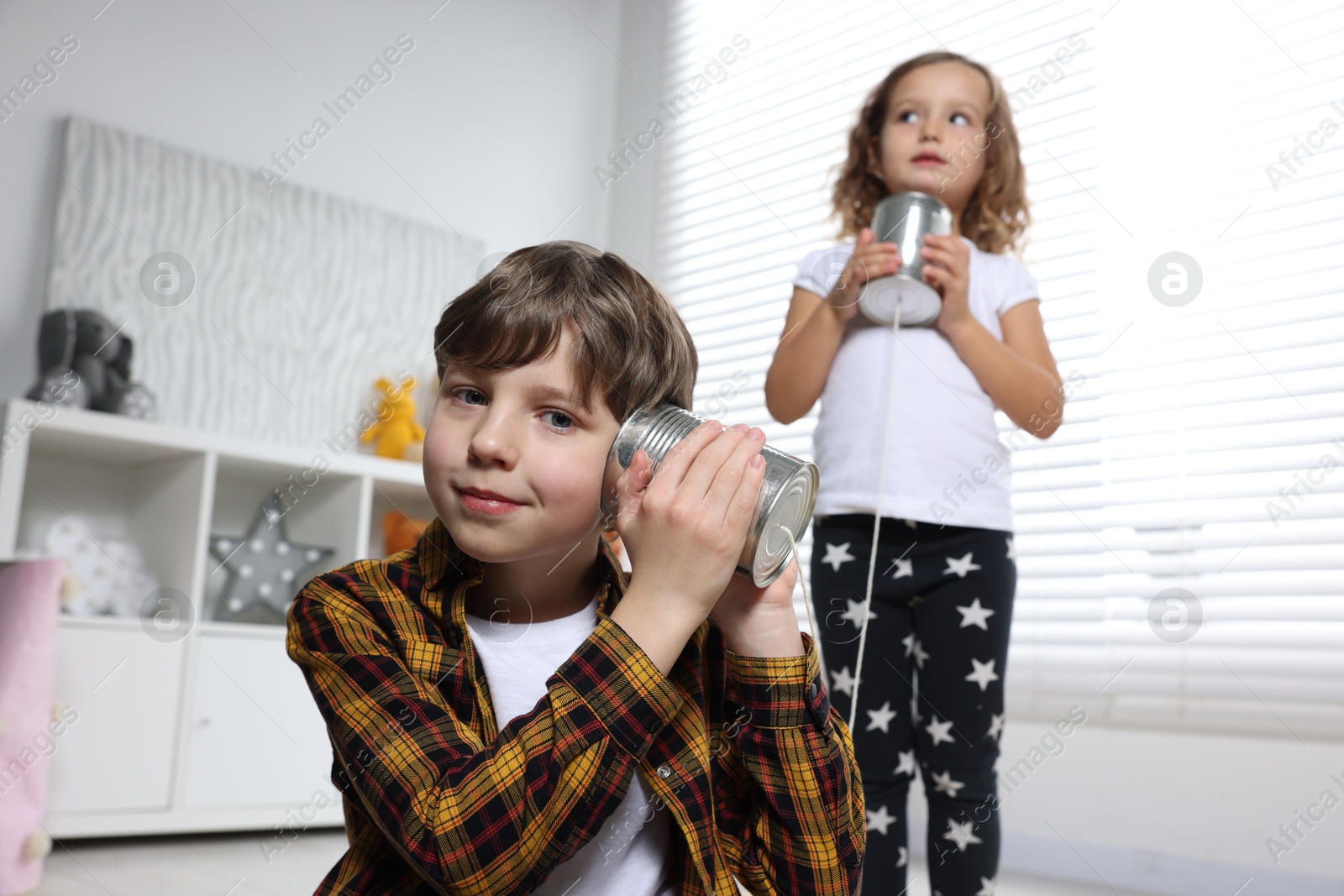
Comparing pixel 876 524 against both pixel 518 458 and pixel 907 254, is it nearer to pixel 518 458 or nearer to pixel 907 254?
pixel 907 254

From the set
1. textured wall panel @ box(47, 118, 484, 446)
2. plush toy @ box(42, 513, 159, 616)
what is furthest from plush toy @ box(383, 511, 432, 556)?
plush toy @ box(42, 513, 159, 616)

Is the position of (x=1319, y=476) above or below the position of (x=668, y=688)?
above

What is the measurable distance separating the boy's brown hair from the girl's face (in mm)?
744

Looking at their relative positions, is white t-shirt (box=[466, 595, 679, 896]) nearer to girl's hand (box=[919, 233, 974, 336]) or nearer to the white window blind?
girl's hand (box=[919, 233, 974, 336])

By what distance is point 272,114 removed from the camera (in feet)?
9.50

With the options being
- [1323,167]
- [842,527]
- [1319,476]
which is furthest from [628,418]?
[1323,167]

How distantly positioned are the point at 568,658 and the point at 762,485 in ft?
0.61

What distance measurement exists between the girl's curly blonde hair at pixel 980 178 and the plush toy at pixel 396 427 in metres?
1.58

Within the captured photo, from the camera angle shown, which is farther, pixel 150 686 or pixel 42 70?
pixel 42 70

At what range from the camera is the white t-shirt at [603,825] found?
0.68 metres

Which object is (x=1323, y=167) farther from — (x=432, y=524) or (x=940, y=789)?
(x=432, y=524)

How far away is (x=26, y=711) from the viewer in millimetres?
1767

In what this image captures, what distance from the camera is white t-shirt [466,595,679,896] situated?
0.68 meters

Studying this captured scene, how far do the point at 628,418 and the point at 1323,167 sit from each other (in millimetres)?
1952
